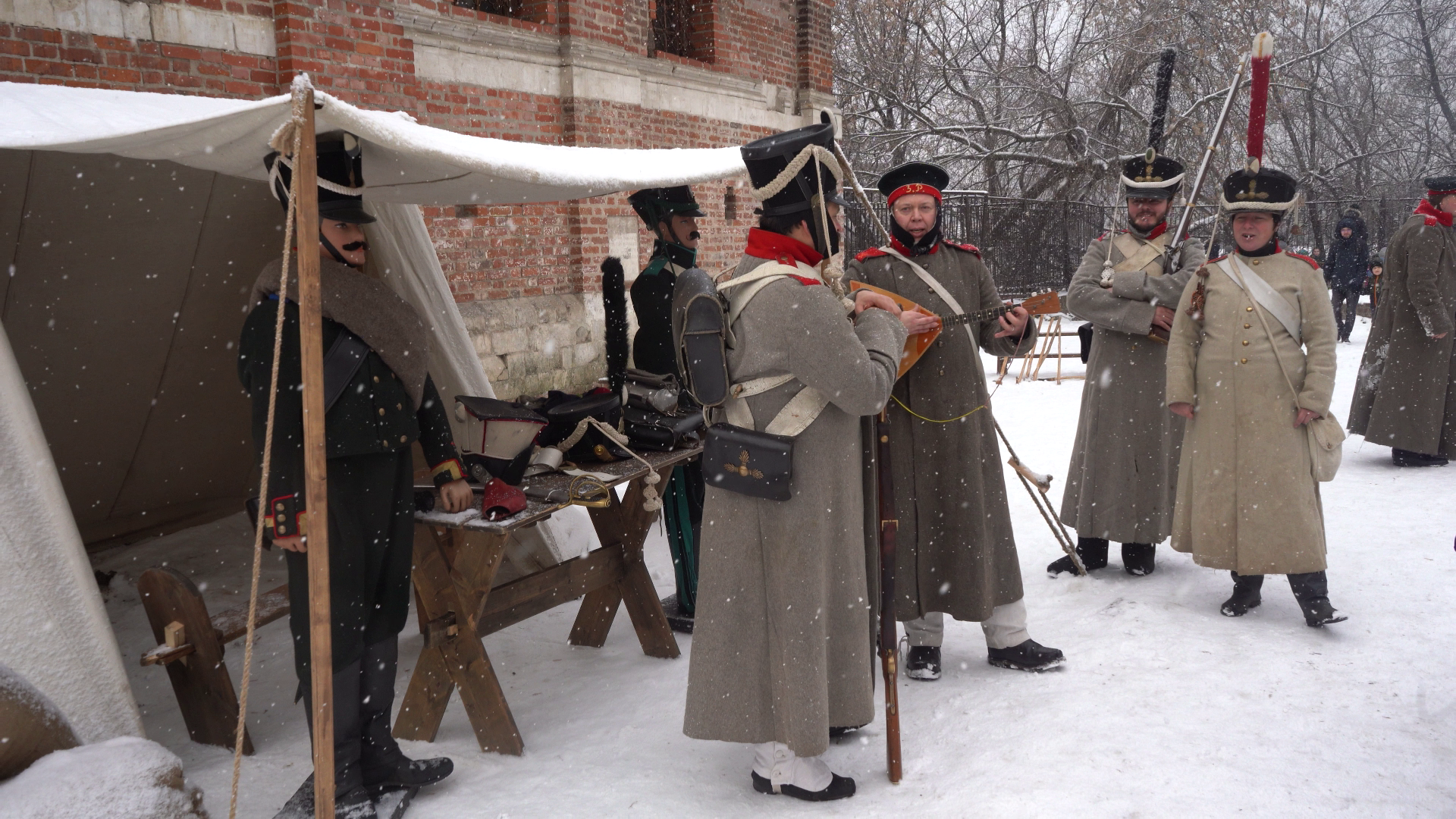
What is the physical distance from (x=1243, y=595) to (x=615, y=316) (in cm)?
294

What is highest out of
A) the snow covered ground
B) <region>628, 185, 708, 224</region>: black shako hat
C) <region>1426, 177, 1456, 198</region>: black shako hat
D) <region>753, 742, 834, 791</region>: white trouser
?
<region>1426, 177, 1456, 198</region>: black shako hat

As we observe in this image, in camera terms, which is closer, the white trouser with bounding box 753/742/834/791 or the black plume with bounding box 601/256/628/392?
the white trouser with bounding box 753/742/834/791

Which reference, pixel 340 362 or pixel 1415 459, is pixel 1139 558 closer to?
pixel 1415 459

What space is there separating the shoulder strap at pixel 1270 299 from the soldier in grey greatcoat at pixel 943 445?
3.40ft

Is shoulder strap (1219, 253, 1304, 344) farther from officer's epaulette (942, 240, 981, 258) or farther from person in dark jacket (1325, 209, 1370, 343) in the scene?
person in dark jacket (1325, 209, 1370, 343)

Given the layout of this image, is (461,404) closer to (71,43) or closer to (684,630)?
(684,630)

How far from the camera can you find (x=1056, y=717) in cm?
329

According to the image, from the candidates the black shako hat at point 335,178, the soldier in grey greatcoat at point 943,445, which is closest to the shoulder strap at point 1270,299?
the soldier in grey greatcoat at point 943,445

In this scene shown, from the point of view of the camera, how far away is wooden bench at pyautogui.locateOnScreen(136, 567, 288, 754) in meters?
3.33

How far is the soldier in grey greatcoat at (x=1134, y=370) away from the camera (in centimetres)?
450

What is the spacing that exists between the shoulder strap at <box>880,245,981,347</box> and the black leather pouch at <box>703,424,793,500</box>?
111cm

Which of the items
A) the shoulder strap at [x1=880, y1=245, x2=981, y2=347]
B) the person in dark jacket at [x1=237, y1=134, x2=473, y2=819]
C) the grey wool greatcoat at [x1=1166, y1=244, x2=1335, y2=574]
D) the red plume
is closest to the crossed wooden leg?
the person in dark jacket at [x1=237, y1=134, x2=473, y2=819]

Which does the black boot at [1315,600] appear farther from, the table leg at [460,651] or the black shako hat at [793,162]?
the table leg at [460,651]

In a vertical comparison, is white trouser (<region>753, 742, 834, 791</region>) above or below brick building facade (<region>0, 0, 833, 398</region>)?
below
